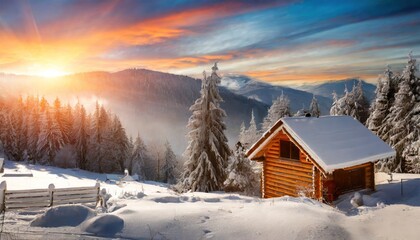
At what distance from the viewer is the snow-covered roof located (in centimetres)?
1794

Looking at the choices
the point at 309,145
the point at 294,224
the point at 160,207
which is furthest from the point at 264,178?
the point at 294,224

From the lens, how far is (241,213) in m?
11.8

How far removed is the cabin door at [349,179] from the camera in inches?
760

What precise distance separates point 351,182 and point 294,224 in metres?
11.7

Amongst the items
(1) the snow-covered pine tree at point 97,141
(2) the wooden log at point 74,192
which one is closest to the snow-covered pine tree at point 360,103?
(2) the wooden log at point 74,192

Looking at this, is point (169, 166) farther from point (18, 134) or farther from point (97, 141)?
point (18, 134)

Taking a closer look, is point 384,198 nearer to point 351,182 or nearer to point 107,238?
point 351,182

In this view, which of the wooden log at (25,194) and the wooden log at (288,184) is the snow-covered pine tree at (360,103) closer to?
the wooden log at (288,184)

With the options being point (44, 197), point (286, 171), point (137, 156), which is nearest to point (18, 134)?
point (137, 156)

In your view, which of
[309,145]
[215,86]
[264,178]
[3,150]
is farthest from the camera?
[3,150]

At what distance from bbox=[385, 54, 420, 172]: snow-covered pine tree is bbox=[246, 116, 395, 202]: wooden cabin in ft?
45.0

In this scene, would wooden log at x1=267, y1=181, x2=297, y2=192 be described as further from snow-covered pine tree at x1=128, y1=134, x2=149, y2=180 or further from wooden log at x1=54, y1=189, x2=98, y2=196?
snow-covered pine tree at x1=128, y1=134, x2=149, y2=180

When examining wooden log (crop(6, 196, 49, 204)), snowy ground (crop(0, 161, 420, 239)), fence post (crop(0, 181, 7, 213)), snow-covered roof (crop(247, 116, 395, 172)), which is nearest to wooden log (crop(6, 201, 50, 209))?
wooden log (crop(6, 196, 49, 204))

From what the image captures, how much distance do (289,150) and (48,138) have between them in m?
65.3
